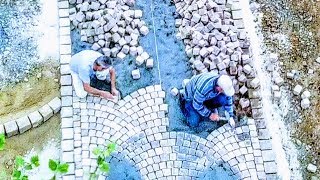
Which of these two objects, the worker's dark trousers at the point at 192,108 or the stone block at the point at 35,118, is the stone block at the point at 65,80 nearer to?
the stone block at the point at 35,118

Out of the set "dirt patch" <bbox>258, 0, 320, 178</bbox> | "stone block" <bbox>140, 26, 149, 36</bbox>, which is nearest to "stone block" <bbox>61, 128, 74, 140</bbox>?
"stone block" <bbox>140, 26, 149, 36</bbox>

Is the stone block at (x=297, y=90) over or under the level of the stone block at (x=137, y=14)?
under

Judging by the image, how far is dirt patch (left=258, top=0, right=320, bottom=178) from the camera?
32.7ft

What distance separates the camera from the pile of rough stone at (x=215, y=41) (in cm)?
998

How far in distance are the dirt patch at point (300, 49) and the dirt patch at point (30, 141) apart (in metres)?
3.54

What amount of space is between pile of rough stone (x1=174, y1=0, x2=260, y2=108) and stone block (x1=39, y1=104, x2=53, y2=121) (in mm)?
2262

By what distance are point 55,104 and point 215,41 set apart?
103 inches

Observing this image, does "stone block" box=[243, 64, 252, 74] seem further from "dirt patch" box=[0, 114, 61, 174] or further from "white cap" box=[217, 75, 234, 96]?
"dirt patch" box=[0, 114, 61, 174]

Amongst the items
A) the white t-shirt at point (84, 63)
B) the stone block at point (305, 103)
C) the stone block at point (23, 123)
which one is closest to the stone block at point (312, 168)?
the stone block at point (305, 103)

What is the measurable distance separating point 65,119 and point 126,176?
1.29m

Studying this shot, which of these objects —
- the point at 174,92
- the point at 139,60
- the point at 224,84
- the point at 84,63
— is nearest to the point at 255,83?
the point at 174,92

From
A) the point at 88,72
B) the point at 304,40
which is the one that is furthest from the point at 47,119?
the point at 304,40

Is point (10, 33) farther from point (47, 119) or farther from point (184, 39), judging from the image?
point (184, 39)

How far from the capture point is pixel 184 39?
1036 cm
